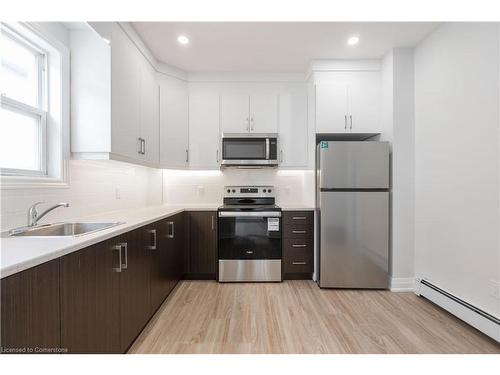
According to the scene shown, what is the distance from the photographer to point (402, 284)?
266 cm

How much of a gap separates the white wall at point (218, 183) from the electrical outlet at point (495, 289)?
80.0 inches

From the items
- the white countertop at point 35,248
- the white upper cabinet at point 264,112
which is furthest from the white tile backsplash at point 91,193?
the white upper cabinet at point 264,112

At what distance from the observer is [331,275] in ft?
8.87

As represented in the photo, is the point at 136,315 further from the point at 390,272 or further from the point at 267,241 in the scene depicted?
the point at 390,272

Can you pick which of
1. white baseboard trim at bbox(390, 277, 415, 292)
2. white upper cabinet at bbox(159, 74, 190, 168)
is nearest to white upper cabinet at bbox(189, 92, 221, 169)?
white upper cabinet at bbox(159, 74, 190, 168)

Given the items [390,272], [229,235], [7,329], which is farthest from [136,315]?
[390,272]

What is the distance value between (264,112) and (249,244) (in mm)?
1672

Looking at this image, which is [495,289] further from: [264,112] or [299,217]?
[264,112]

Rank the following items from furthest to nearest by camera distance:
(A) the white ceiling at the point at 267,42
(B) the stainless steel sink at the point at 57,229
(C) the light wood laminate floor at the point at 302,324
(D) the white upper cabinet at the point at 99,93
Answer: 1. (A) the white ceiling at the point at 267,42
2. (D) the white upper cabinet at the point at 99,93
3. (C) the light wood laminate floor at the point at 302,324
4. (B) the stainless steel sink at the point at 57,229

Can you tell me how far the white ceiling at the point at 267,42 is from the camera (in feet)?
7.36

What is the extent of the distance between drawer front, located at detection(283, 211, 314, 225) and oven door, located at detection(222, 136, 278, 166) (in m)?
0.67

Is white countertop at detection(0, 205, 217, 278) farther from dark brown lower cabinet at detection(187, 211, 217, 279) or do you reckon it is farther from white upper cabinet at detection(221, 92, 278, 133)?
white upper cabinet at detection(221, 92, 278, 133)

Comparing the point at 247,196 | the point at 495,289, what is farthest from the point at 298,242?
the point at 495,289

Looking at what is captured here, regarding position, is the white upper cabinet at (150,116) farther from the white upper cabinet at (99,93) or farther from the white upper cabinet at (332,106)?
the white upper cabinet at (332,106)
